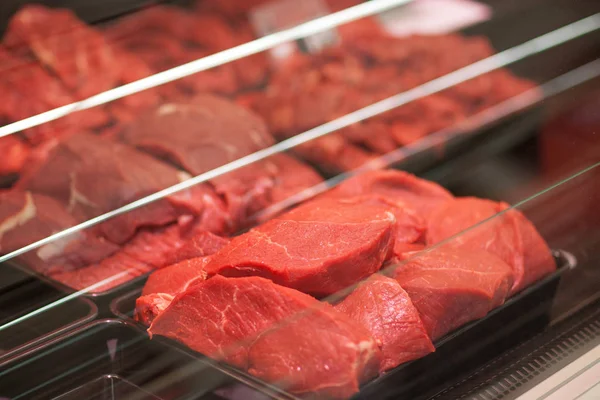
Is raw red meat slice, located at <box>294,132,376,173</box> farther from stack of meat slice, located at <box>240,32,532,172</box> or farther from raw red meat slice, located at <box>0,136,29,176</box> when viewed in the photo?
raw red meat slice, located at <box>0,136,29,176</box>

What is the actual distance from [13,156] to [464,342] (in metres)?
1.25

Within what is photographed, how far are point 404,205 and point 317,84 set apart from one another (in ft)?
3.26

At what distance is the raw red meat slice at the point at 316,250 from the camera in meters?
1.31

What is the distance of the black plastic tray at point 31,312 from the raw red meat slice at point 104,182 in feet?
0.80

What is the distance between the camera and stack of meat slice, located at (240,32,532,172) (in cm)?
237

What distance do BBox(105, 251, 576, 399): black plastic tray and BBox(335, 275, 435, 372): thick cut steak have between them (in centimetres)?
2

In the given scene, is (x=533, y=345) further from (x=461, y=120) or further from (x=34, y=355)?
(x=461, y=120)

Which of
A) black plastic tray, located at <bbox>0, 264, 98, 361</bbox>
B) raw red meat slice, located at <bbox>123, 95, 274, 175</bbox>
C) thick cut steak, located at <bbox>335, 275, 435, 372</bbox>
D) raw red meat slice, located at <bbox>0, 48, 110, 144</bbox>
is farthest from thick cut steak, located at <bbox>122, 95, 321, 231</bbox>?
thick cut steak, located at <bbox>335, 275, 435, 372</bbox>

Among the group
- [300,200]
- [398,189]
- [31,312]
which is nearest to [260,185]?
[300,200]

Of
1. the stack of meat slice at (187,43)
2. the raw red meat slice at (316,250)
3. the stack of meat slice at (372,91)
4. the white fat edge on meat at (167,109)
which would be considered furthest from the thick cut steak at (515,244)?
the stack of meat slice at (187,43)

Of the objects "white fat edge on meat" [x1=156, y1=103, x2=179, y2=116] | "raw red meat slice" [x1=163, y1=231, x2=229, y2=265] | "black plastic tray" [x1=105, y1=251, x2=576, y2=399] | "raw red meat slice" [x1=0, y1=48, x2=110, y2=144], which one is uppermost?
"raw red meat slice" [x1=0, y1=48, x2=110, y2=144]

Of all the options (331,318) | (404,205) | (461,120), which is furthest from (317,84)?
(331,318)

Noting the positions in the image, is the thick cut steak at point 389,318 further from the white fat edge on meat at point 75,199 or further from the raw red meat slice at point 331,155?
the raw red meat slice at point 331,155

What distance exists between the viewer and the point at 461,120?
8.27 ft
